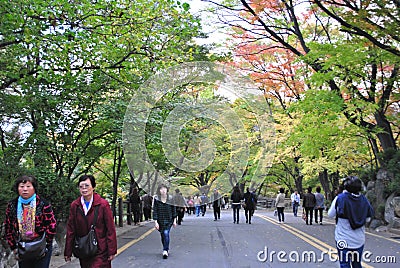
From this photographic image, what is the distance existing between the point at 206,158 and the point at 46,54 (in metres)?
16.9

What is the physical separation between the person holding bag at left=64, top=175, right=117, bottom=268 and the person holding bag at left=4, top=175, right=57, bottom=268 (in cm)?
30

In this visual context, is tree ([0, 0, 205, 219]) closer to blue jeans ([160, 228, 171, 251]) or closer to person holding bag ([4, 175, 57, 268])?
blue jeans ([160, 228, 171, 251])

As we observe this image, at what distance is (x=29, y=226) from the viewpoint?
5516mm

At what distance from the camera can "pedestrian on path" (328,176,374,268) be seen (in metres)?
6.17

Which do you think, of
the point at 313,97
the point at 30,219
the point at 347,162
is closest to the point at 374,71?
the point at 313,97

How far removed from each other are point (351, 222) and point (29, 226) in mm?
4129

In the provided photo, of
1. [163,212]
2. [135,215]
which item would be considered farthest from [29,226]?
[135,215]

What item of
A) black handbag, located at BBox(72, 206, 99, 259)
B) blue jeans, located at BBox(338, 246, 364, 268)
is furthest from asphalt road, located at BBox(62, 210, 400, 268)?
black handbag, located at BBox(72, 206, 99, 259)

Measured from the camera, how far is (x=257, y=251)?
35.0 feet

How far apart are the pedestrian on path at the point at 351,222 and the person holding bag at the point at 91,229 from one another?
9.96 feet

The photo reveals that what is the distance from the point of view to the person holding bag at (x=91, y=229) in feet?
18.5

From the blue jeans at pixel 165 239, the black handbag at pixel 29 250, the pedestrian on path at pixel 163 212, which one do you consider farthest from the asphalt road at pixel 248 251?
the black handbag at pixel 29 250

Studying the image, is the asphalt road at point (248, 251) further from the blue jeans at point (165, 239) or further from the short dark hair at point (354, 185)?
the short dark hair at point (354, 185)

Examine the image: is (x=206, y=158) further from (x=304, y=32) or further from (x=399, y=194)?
(x=399, y=194)
